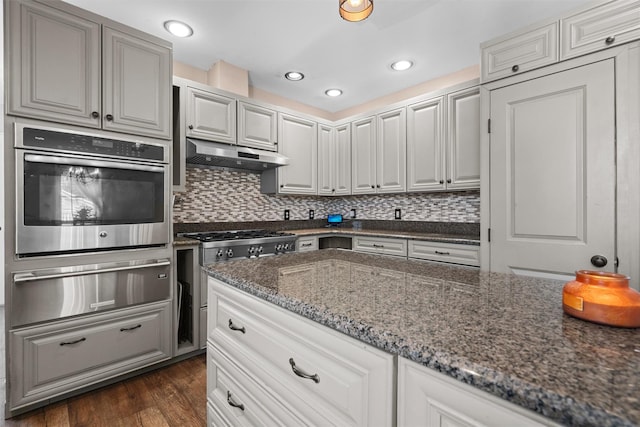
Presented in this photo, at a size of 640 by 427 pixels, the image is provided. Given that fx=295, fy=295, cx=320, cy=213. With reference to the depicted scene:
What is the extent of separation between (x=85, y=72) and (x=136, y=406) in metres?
2.06

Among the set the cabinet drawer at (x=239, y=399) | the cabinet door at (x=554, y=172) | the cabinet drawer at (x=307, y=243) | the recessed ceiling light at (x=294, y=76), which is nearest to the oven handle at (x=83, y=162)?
the cabinet drawer at (x=239, y=399)

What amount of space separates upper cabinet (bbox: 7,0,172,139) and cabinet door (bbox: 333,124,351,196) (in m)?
2.13

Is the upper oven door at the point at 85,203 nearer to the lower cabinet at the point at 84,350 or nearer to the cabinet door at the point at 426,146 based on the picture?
the lower cabinet at the point at 84,350

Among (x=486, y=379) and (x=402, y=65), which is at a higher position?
(x=402, y=65)

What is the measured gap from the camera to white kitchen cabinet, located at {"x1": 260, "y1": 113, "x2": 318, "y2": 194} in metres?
3.35

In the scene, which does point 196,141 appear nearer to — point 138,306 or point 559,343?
point 138,306

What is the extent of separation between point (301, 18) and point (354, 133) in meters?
1.58

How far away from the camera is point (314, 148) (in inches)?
145

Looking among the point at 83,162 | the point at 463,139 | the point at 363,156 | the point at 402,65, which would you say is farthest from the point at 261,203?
the point at 463,139

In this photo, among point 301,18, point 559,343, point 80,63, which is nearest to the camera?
point 559,343

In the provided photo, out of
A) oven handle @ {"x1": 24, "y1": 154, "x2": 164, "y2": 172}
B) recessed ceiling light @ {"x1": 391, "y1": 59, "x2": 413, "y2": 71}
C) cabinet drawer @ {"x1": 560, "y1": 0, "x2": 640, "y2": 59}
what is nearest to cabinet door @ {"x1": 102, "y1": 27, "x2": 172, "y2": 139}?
oven handle @ {"x1": 24, "y1": 154, "x2": 164, "y2": 172}

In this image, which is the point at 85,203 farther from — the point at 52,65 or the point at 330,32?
the point at 330,32

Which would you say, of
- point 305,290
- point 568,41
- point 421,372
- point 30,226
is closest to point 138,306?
point 30,226

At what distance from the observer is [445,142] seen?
2.85 meters
